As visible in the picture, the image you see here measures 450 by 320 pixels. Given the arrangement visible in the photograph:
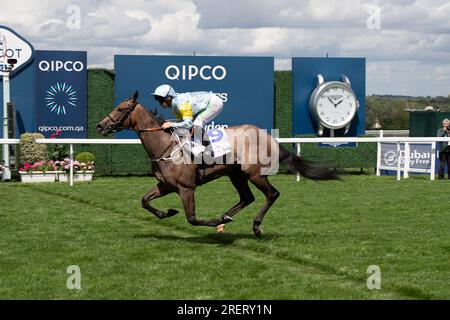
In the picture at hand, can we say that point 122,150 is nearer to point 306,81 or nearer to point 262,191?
point 306,81

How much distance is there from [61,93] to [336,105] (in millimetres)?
6306

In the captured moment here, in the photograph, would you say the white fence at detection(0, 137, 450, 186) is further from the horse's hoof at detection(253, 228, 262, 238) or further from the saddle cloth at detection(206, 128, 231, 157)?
the saddle cloth at detection(206, 128, 231, 157)

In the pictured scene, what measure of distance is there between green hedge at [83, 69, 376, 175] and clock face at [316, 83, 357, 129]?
68 cm

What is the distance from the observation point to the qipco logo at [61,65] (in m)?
17.8

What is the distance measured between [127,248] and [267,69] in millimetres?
11503

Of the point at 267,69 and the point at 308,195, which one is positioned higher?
the point at 267,69

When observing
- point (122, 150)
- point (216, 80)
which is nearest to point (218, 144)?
point (122, 150)

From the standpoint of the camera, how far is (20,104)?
58.1 ft

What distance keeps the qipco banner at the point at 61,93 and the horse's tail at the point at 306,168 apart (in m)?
9.81

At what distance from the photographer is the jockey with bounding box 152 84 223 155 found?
8250 mm

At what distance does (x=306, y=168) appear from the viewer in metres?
9.05

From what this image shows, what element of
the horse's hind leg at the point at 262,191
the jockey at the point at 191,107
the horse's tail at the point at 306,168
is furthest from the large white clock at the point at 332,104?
the jockey at the point at 191,107
